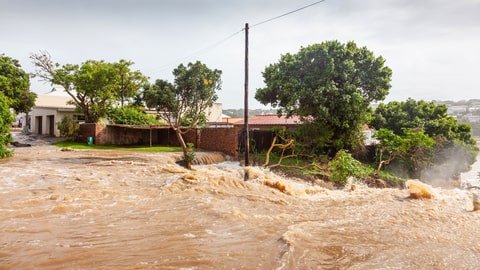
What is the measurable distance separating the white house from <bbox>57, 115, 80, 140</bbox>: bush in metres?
1.25

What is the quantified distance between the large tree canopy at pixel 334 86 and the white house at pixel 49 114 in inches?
651

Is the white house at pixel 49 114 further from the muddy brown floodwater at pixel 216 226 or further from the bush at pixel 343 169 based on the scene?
the bush at pixel 343 169

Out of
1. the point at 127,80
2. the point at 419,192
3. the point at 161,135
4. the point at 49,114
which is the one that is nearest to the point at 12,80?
the point at 49,114

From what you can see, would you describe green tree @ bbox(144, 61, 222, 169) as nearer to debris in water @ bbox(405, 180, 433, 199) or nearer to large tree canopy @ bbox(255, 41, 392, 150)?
large tree canopy @ bbox(255, 41, 392, 150)

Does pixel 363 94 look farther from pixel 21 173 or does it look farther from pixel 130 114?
pixel 21 173

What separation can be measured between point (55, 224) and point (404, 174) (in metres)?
18.5

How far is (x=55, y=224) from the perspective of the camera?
19.7 ft

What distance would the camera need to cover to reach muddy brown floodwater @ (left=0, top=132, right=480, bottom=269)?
15.3 feet

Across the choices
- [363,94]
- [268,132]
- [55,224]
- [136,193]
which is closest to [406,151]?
[363,94]

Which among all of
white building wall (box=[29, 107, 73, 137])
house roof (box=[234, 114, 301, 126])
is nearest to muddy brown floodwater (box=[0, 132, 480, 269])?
house roof (box=[234, 114, 301, 126])

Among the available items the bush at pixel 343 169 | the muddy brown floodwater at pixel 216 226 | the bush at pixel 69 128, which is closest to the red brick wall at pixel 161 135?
the bush at pixel 69 128

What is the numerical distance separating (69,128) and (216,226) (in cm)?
2077

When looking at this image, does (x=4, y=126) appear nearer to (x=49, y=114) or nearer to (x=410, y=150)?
(x=49, y=114)

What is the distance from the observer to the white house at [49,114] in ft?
82.5
